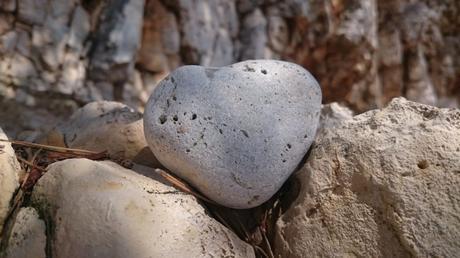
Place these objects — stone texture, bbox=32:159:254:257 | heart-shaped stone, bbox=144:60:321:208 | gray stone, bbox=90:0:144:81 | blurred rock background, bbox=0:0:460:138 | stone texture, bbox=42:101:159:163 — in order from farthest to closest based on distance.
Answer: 1. gray stone, bbox=90:0:144:81
2. blurred rock background, bbox=0:0:460:138
3. stone texture, bbox=42:101:159:163
4. heart-shaped stone, bbox=144:60:321:208
5. stone texture, bbox=32:159:254:257

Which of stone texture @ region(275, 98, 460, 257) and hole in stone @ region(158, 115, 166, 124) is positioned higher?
hole in stone @ region(158, 115, 166, 124)

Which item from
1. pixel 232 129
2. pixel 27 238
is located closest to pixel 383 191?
pixel 232 129

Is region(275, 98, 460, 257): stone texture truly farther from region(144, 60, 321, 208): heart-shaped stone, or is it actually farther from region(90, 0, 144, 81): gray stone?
region(90, 0, 144, 81): gray stone

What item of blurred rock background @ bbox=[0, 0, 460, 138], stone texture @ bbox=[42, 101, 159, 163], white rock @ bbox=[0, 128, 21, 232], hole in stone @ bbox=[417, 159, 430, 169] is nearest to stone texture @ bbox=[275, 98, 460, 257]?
hole in stone @ bbox=[417, 159, 430, 169]

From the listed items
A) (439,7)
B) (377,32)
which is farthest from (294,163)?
(439,7)

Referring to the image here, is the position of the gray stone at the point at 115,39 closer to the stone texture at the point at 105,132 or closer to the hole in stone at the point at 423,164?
the stone texture at the point at 105,132

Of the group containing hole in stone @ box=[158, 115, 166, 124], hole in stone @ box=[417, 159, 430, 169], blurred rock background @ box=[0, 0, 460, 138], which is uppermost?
hole in stone @ box=[158, 115, 166, 124]

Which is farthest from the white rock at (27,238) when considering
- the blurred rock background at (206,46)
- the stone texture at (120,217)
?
the blurred rock background at (206,46)
